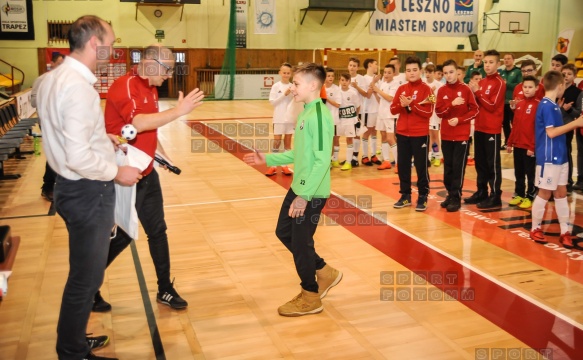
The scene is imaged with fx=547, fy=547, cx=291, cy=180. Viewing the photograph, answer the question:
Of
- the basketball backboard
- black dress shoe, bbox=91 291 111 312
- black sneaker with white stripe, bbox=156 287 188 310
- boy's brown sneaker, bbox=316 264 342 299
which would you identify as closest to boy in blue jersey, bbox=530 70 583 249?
boy's brown sneaker, bbox=316 264 342 299

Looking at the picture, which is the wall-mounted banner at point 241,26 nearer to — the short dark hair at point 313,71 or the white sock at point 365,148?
the white sock at point 365,148

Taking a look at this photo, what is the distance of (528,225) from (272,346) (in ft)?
13.2

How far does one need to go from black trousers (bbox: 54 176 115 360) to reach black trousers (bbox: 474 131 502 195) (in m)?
5.42

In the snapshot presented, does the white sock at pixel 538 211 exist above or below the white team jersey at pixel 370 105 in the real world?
below

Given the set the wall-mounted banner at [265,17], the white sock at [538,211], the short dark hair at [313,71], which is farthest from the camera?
the wall-mounted banner at [265,17]

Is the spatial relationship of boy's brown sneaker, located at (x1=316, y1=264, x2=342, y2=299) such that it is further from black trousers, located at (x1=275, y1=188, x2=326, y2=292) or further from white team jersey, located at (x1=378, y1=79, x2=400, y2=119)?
white team jersey, located at (x1=378, y1=79, x2=400, y2=119)

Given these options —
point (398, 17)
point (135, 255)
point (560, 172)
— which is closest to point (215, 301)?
point (135, 255)

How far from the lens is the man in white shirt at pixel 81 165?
2.68 meters

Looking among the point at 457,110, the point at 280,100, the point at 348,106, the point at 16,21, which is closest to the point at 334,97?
the point at 348,106

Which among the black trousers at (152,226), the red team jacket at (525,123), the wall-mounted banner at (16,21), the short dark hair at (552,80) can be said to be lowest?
the black trousers at (152,226)

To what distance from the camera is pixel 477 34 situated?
25844mm

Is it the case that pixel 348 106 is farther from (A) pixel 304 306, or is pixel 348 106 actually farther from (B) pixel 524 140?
(A) pixel 304 306

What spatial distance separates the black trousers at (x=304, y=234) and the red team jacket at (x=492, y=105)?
3893 millimetres

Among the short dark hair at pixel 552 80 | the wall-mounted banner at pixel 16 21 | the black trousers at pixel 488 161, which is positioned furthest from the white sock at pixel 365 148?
the wall-mounted banner at pixel 16 21
